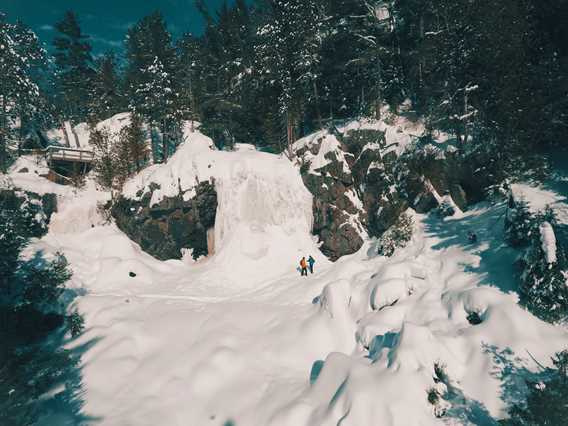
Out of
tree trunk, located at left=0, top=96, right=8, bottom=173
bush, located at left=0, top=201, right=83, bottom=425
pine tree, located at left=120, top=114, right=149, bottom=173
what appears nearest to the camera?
bush, located at left=0, top=201, right=83, bottom=425

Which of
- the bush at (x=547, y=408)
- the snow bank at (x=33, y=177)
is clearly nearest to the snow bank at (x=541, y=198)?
the bush at (x=547, y=408)

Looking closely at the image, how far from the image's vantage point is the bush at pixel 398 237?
1805cm

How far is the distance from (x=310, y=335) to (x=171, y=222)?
15634 millimetres

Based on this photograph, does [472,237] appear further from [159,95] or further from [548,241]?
[159,95]

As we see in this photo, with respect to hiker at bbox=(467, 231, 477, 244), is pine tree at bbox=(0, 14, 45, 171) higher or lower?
higher

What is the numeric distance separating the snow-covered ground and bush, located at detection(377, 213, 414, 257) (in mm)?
511

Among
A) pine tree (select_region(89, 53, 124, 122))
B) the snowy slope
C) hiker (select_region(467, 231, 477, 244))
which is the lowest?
the snowy slope

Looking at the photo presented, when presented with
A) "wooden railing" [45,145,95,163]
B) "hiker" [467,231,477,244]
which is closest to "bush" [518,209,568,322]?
"hiker" [467,231,477,244]

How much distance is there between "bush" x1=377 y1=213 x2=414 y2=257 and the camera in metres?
18.0

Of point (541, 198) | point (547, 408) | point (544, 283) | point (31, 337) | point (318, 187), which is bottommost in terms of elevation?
point (547, 408)

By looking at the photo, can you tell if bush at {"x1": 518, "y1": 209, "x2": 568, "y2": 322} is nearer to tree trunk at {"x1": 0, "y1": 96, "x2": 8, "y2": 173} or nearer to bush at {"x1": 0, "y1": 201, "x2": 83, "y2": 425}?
bush at {"x1": 0, "y1": 201, "x2": 83, "y2": 425}

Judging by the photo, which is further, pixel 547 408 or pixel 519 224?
pixel 519 224

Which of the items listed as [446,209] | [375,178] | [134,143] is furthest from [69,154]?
[446,209]

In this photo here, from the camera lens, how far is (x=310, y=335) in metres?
13.0
